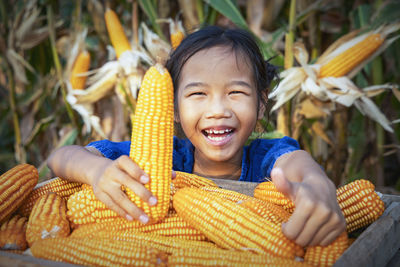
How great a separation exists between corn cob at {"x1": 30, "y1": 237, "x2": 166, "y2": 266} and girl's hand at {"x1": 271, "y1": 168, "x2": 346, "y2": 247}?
34 cm

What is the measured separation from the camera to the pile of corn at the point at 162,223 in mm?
857

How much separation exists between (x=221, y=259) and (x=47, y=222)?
539mm

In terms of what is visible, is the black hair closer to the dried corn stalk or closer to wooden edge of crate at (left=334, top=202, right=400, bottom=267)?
the dried corn stalk

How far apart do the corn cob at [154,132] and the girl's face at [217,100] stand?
37cm

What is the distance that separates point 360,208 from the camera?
1089 mm

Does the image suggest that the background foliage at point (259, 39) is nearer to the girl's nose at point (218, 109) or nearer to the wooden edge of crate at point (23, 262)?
the girl's nose at point (218, 109)

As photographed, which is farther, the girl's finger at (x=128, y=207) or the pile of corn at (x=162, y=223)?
the girl's finger at (x=128, y=207)

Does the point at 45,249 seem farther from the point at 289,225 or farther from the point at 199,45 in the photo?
the point at 199,45

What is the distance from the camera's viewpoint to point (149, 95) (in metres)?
0.99

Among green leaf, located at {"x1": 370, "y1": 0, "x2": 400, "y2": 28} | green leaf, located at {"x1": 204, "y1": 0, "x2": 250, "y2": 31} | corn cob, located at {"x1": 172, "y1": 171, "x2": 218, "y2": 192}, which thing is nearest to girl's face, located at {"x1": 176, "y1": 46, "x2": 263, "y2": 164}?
corn cob, located at {"x1": 172, "y1": 171, "x2": 218, "y2": 192}

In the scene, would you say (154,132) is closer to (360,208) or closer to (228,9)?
(360,208)

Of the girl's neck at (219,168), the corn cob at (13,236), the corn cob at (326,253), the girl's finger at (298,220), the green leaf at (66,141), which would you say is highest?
the girl's finger at (298,220)

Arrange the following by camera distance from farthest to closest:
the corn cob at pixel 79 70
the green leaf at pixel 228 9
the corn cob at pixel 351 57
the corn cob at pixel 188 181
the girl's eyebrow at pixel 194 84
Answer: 1. the corn cob at pixel 79 70
2. the green leaf at pixel 228 9
3. the corn cob at pixel 351 57
4. the girl's eyebrow at pixel 194 84
5. the corn cob at pixel 188 181

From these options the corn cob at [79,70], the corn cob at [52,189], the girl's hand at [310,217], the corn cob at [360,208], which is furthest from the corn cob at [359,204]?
the corn cob at [79,70]
